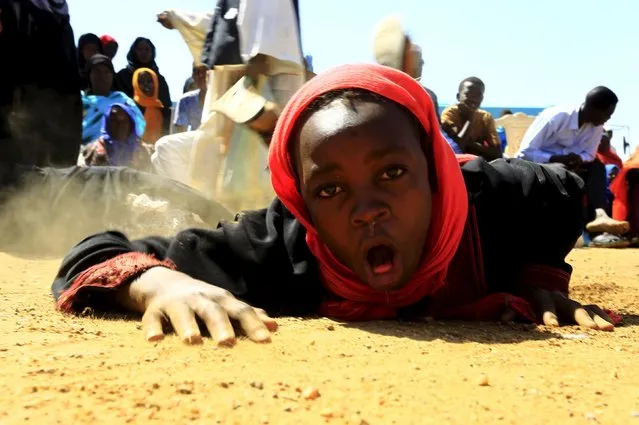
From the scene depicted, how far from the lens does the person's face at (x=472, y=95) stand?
8789mm

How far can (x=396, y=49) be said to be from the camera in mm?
6973

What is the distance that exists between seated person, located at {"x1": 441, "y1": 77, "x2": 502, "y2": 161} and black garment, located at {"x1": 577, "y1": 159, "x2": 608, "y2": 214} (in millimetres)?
1190

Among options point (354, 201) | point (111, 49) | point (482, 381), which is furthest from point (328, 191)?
point (111, 49)

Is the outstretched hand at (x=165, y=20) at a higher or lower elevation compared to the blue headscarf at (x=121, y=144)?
higher

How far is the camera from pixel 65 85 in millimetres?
6859

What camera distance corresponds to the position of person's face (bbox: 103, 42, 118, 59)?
10789 mm

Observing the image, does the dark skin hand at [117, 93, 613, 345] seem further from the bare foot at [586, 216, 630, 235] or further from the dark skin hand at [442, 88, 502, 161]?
the bare foot at [586, 216, 630, 235]

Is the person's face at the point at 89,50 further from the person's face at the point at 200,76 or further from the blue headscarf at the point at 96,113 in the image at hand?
the person's face at the point at 200,76

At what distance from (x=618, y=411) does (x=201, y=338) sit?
113 centimetres

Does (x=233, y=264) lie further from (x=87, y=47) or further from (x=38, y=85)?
(x=87, y=47)

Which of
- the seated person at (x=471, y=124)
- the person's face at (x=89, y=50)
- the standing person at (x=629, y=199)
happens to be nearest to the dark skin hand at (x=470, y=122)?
the seated person at (x=471, y=124)

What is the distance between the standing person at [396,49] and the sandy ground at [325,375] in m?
4.49

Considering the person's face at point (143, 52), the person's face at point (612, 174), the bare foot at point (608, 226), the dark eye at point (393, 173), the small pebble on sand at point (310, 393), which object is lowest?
the bare foot at point (608, 226)

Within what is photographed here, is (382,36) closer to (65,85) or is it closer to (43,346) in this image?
(65,85)
